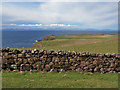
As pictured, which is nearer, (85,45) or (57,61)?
(57,61)

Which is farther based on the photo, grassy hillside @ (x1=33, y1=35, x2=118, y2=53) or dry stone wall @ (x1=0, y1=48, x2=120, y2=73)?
grassy hillside @ (x1=33, y1=35, x2=118, y2=53)

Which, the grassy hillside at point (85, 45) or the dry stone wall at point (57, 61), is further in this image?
the grassy hillside at point (85, 45)

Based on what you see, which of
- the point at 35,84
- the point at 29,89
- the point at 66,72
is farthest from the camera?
the point at 66,72

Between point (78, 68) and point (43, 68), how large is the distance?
3423 mm

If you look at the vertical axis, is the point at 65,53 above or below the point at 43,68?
above

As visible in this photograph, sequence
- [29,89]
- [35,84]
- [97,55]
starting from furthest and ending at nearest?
Result: [97,55] < [35,84] < [29,89]

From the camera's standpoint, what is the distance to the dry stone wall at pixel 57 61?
14.2 m

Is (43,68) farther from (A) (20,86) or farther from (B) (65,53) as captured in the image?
(A) (20,86)

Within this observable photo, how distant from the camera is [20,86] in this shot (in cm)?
951

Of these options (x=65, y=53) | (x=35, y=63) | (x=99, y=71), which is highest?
(x=65, y=53)

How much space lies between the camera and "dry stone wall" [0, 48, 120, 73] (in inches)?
560

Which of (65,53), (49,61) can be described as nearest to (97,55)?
(65,53)

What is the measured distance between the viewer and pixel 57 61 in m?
14.5

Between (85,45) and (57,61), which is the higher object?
(85,45)
